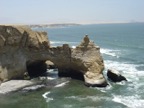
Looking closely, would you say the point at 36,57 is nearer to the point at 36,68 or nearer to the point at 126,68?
the point at 36,68

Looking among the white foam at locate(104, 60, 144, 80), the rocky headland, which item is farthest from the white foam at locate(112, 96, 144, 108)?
the white foam at locate(104, 60, 144, 80)

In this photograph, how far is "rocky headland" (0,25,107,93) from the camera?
4725 centimetres

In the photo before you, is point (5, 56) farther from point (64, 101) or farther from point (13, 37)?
point (64, 101)

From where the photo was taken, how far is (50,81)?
1885 inches

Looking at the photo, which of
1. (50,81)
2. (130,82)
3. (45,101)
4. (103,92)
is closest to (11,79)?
(50,81)

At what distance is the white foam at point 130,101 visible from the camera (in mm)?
36219

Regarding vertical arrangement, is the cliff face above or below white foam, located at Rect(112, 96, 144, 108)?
above

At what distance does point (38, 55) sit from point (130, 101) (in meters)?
17.9

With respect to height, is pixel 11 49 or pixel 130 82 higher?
pixel 11 49

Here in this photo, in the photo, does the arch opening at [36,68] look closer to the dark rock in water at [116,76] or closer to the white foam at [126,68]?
the dark rock in water at [116,76]

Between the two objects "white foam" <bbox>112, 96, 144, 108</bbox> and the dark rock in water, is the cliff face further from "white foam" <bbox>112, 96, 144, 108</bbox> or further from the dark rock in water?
"white foam" <bbox>112, 96, 144, 108</bbox>

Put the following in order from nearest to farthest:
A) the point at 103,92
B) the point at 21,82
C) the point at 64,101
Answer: the point at 64,101 → the point at 103,92 → the point at 21,82

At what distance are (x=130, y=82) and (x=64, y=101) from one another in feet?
→ 41.2

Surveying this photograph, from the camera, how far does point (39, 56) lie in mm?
50156
